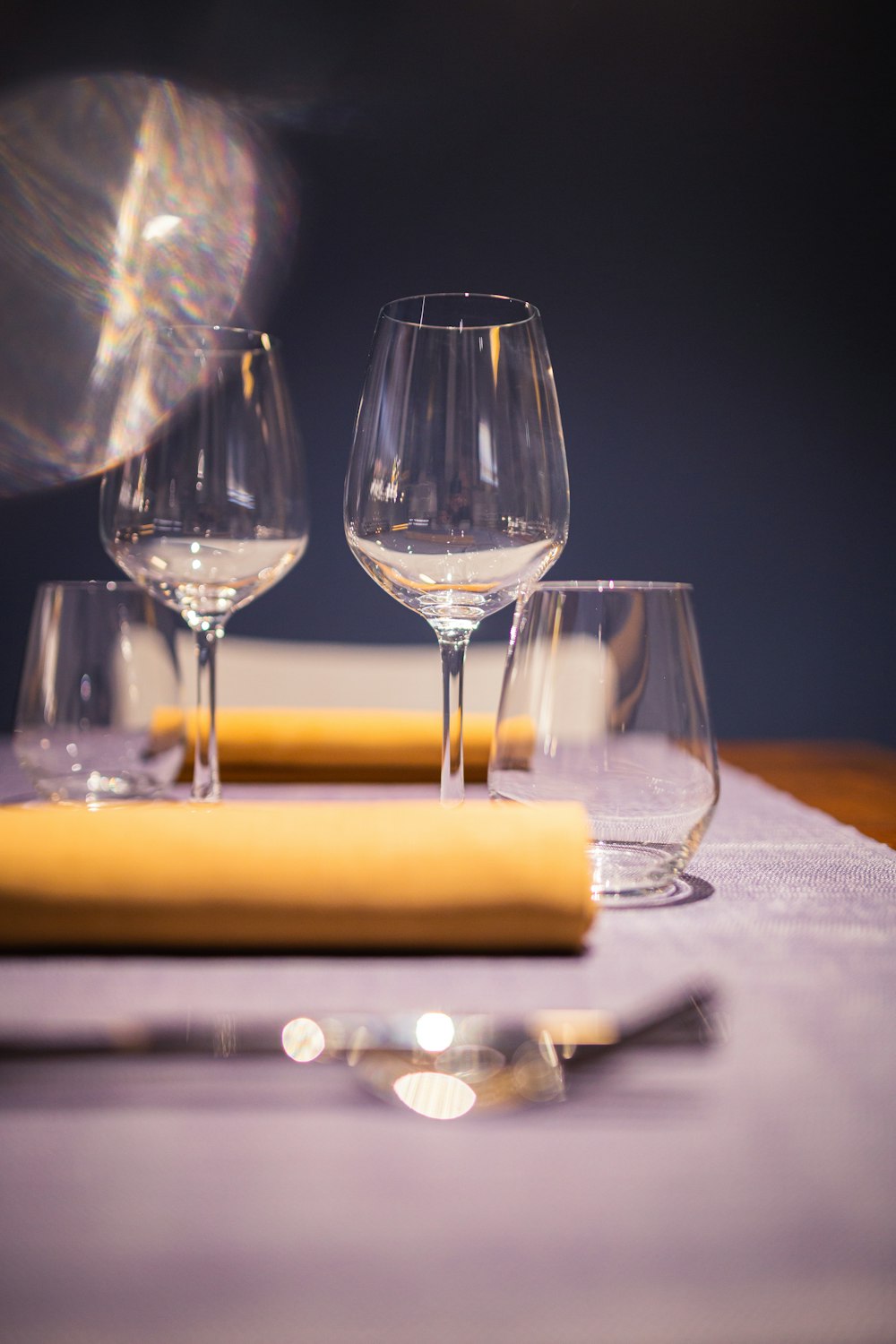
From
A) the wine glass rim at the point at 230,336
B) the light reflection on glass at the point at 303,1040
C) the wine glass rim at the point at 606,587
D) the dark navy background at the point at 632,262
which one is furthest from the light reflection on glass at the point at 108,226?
the light reflection on glass at the point at 303,1040

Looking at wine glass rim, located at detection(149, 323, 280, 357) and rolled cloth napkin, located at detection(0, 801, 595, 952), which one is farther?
wine glass rim, located at detection(149, 323, 280, 357)

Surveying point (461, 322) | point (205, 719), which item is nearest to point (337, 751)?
point (205, 719)

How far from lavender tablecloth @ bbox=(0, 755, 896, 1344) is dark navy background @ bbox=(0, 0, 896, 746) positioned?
221cm

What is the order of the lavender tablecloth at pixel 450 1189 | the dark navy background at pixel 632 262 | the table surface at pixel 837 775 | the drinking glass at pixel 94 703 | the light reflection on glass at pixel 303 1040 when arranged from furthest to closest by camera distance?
the dark navy background at pixel 632 262 → the table surface at pixel 837 775 → the drinking glass at pixel 94 703 → the light reflection on glass at pixel 303 1040 → the lavender tablecloth at pixel 450 1189

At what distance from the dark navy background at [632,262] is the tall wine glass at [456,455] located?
2.00 m

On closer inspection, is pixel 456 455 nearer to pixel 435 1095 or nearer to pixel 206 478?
pixel 206 478

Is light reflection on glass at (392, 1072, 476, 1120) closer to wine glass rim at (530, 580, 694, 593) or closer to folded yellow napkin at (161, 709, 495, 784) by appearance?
wine glass rim at (530, 580, 694, 593)

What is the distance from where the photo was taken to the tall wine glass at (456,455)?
54cm

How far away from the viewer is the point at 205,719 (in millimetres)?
593

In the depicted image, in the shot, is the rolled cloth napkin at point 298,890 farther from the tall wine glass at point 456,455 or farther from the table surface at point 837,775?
the table surface at point 837,775

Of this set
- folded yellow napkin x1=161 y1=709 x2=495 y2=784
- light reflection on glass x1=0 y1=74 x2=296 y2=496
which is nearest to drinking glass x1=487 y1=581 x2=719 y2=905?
folded yellow napkin x1=161 y1=709 x2=495 y2=784

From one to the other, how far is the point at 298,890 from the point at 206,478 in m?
0.26

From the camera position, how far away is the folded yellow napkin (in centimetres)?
83

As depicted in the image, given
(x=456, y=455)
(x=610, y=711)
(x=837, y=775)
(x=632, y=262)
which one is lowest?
(x=837, y=775)
